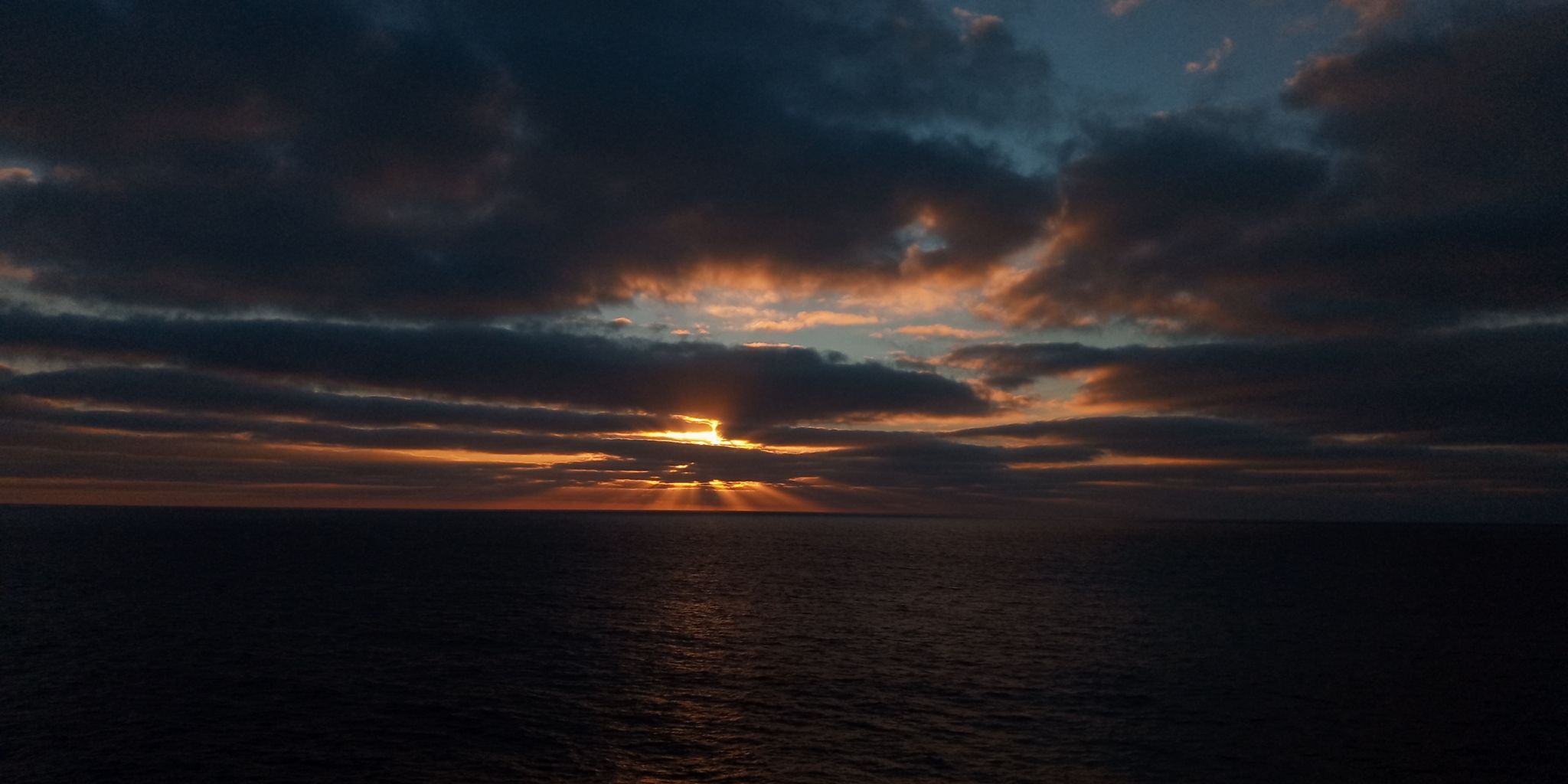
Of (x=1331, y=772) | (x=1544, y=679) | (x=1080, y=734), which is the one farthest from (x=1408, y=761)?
(x=1544, y=679)

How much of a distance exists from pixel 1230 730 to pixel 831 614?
38061 millimetres

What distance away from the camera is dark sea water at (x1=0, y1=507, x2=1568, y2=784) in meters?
33.1

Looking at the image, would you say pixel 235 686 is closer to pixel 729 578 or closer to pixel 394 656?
pixel 394 656

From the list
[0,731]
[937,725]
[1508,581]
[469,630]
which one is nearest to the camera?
[0,731]

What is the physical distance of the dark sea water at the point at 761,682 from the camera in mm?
33094

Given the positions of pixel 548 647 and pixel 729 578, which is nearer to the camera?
pixel 548 647

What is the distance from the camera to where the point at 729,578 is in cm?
10494

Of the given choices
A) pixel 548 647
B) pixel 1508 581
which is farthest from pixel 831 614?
pixel 1508 581

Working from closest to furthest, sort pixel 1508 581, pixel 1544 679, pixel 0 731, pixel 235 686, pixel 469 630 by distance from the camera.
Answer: pixel 0 731 < pixel 235 686 < pixel 1544 679 < pixel 469 630 < pixel 1508 581

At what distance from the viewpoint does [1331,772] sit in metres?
32.2

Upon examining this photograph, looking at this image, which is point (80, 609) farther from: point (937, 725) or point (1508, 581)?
point (1508, 581)

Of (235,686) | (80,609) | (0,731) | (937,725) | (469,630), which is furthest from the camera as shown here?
(80,609)

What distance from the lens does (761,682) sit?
4641 cm

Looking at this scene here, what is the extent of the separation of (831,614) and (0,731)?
52081 millimetres
